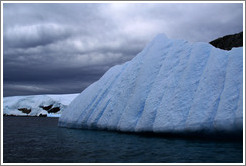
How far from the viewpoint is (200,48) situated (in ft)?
37.6

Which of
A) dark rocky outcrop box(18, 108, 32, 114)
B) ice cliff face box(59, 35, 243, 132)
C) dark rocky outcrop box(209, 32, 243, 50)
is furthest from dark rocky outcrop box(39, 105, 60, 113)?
ice cliff face box(59, 35, 243, 132)

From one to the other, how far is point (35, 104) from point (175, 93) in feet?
215

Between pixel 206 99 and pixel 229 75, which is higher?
pixel 229 75

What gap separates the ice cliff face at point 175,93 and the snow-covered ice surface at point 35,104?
181 feet

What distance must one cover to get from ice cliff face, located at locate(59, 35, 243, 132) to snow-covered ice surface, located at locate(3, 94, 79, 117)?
181ft

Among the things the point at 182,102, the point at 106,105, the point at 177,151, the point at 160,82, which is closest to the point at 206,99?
the point at 182,102

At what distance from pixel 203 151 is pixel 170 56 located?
661 centimetres

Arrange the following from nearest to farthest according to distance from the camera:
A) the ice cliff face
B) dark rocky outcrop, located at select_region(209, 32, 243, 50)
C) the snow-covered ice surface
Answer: the ice cliff face → dark rocky outcrop, located at select_region(209, 32, 243, 50) → the snow-covered ice surface

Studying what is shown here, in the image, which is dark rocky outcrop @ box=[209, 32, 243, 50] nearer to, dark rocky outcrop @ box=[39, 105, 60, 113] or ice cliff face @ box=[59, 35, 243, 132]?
ice cliff face @ box=[59, 35, 243, 132]

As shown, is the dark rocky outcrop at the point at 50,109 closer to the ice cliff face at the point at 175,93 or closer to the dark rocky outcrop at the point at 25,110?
the dark rocky outcrop at the point at 25,110

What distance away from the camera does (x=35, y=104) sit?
6950 centimetres

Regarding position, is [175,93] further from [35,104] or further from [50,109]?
[35,104]

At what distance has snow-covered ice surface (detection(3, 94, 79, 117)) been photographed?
67750 millimetres

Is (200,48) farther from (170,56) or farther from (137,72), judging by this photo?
(137,72)
